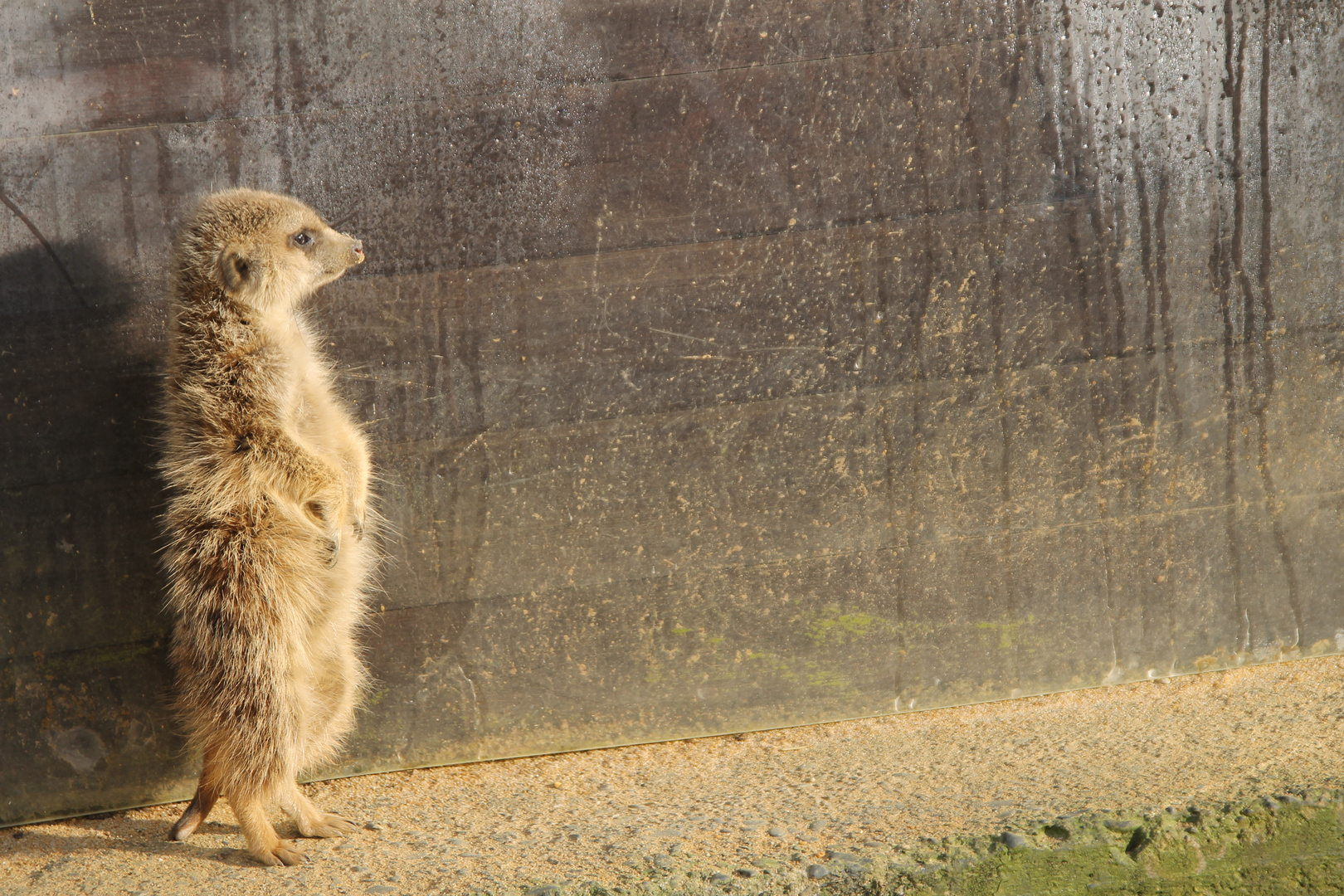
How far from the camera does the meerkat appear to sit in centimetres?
257

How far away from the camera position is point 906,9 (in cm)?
298

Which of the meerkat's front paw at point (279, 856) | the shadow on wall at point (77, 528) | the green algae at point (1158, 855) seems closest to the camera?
the green algae at point (1158, 855)

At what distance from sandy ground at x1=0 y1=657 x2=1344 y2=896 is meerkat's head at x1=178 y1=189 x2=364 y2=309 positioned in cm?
175

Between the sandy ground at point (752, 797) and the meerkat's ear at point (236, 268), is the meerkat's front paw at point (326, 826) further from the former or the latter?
the meerkat's ear at point (236, 268)

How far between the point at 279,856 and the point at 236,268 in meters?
1.79

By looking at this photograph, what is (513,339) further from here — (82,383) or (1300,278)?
(1300,278)

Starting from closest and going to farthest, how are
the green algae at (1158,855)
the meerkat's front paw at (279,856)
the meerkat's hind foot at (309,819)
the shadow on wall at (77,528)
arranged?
the green algae at (1158,855), the meerkat's front paw at (279,856), the meerkat's hind foot at (309,819), the shadow on wall at (77,528)

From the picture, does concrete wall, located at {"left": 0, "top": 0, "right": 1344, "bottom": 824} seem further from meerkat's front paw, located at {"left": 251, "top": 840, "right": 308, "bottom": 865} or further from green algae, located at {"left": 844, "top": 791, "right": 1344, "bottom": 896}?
green algae, located at {"left": 844, "top": 791, "right": 1344, "bottom": 896}

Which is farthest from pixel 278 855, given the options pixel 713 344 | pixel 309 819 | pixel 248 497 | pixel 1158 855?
pixel 1158 855

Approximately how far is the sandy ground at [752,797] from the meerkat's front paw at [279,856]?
36mm

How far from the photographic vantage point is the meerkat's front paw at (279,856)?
8.55 ft

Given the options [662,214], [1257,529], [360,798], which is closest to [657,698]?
[360,798]

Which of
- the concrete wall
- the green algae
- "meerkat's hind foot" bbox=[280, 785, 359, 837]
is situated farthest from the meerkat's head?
the green algae

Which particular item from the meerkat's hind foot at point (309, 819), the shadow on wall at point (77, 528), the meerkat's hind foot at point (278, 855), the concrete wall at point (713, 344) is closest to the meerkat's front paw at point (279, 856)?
the meerkat's hind foot at point (278, 855)
